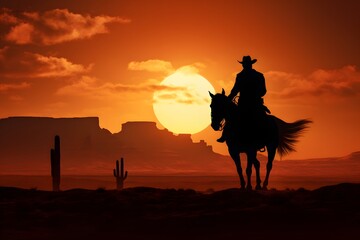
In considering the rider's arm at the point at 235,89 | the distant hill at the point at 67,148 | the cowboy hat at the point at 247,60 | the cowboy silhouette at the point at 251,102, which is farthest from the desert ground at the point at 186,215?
the distant hill at the point at 67,148

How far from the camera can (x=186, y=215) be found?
1231 centimetres

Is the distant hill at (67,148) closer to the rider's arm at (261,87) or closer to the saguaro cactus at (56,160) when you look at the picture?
the saguaro cactus at (56,160)

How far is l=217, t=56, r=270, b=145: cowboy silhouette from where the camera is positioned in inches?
573

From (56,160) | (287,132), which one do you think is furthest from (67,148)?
(287,132)

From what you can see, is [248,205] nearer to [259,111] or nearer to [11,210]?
[259,111]

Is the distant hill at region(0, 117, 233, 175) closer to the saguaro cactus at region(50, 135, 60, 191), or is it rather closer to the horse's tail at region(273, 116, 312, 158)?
the saguaro cactus at region(50, 135, 60, 191)

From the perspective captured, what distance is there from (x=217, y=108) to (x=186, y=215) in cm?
320

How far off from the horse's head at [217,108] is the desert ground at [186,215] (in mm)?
1725

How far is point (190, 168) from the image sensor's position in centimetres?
19538

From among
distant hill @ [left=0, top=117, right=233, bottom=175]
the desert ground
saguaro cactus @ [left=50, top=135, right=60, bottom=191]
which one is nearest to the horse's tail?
the desert ground

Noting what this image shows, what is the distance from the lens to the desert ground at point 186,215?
34.8 feet

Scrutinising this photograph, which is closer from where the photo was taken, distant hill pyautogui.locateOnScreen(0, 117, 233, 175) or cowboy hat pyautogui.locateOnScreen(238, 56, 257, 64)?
cowboy hat pyautogui.locateOnScreen(238, 56, 257, 64)

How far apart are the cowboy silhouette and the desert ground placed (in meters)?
1.45

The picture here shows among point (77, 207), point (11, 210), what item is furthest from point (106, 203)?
point (11, 210)
